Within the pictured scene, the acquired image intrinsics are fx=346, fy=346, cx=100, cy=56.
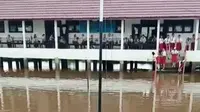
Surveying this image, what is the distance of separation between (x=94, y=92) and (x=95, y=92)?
0.15 feet

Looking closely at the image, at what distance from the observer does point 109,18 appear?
19.5 m

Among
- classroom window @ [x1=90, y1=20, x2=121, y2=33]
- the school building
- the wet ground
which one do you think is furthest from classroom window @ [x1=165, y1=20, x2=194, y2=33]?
the wet ground

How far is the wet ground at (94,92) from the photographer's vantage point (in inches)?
564

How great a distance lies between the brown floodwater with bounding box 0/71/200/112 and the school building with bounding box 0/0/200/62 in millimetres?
1272

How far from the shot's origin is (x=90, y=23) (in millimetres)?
21547

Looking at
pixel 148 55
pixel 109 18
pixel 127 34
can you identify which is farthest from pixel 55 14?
pixel 148 55

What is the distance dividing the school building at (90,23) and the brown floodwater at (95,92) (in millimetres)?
1272

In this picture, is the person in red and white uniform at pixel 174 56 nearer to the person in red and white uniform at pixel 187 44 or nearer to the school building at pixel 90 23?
the school building at pixel 90 23

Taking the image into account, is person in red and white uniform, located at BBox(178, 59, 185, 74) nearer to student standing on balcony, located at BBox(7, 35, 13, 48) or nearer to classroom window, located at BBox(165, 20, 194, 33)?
classroom window, located at BBox(165, 20, 194, 33)

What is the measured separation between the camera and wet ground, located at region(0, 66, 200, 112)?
1434 cm

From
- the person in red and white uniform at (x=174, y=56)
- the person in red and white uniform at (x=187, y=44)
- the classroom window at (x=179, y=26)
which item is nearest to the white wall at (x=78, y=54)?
the person in red and white uniform at (x=174, y=56)

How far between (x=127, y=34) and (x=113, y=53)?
7.80 feet

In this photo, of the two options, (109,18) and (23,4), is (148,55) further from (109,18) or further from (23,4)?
(23,4)

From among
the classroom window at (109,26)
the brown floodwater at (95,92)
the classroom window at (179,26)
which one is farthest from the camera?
the classroom window at (109,26)
